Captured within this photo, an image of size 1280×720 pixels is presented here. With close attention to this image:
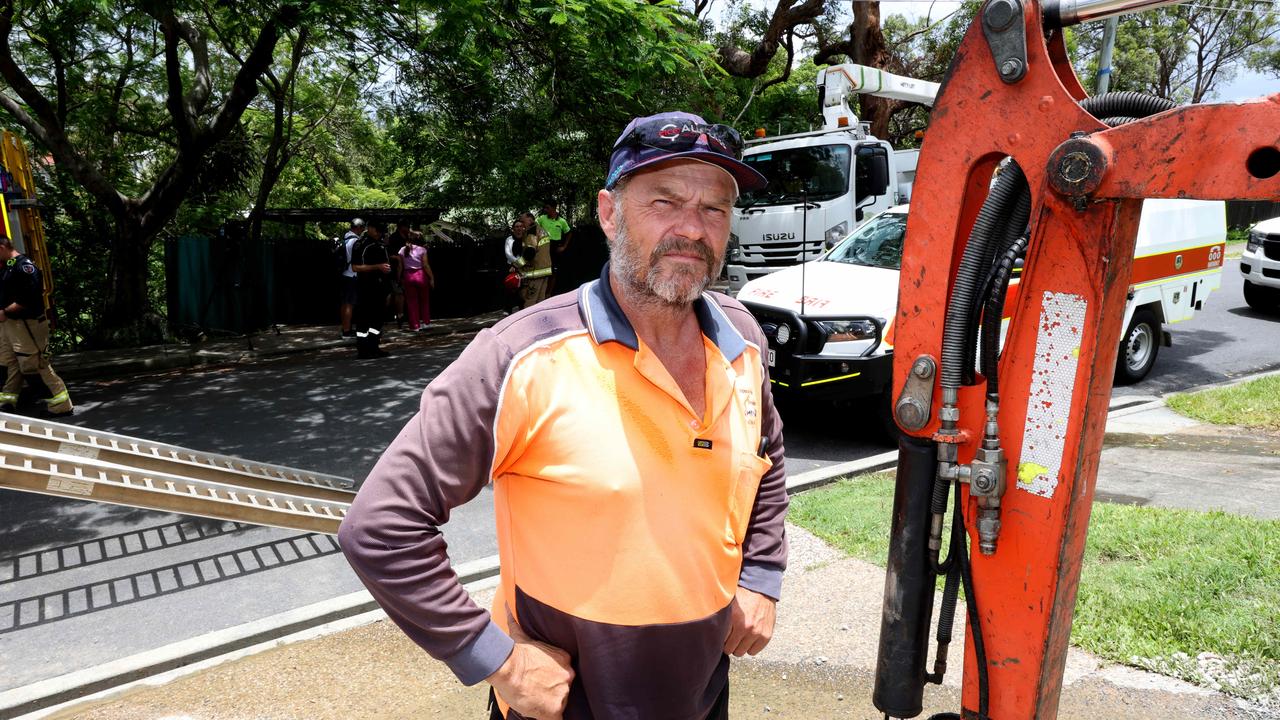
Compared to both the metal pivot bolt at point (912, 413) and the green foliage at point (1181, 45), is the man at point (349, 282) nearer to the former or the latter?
the metal pivot bolt at point (912, 413)

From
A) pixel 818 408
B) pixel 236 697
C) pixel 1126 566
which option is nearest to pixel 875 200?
pixel 818 408

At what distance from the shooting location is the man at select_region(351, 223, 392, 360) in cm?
1205

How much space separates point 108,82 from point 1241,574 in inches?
697

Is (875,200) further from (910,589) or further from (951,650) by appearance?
(910,589)

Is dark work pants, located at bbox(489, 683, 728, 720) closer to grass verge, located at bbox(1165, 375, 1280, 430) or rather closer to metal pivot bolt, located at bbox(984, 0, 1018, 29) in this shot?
metal pivot bolt, located at bbox(984, 0, 1018, 29)

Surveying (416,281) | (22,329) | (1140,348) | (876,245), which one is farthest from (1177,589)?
(416,281)

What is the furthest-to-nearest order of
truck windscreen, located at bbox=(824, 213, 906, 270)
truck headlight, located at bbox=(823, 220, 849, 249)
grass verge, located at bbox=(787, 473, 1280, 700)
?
truck headlight, located at bbox=(823, 220, 849, 249) < truck windscreen, located at bbox=(824, 213, 906, 270) < grass verge, located at bbox=(787, 473, 1280, 700)

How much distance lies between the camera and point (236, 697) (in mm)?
3676

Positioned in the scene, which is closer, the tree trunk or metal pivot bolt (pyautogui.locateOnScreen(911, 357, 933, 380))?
metal pivot bolt (pyautogui.locateOnScreen(911, 357, 933, 380))

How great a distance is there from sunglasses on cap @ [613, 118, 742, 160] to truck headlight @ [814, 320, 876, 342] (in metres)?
5.18

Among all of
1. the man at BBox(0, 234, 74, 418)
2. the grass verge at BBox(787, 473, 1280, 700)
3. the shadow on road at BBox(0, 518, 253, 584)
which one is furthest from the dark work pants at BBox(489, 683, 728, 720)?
the man at BBox(0, 234, 74, 418)

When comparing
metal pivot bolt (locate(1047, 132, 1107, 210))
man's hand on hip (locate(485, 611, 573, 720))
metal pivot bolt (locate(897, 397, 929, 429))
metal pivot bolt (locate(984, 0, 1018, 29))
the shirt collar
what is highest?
metal pivot bolt (locate(984, 0, 1018, 29))

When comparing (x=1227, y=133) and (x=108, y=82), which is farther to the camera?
(x=108, y=82)

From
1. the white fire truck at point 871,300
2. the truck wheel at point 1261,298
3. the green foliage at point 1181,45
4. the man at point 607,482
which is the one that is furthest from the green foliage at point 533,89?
the green foliage at point 1181,45
